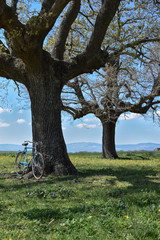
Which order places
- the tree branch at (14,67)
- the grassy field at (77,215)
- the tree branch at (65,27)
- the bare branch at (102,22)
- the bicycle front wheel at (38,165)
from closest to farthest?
the grassy field at (77,215) < the bicycle front wheel at (38,165) < the bare branch at (102,22) < the tree branch at (14,67) < the tree branch at (65,27)

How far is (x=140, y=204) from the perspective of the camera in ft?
19.2

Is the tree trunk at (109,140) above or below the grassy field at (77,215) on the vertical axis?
above

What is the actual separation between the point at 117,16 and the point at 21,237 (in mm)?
18626

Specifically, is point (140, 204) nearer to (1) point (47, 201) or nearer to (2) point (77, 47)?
(1) point (47, 201)

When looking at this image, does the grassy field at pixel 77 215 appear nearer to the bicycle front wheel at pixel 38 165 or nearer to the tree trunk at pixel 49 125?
the bicycle front wheel at pixel 38 165

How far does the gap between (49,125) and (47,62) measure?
3.13 metres

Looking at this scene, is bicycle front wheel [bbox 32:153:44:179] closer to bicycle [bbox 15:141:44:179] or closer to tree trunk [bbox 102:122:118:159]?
bicycle [bbox 15:141:44:179]

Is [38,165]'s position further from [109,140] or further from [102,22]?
[109,140]

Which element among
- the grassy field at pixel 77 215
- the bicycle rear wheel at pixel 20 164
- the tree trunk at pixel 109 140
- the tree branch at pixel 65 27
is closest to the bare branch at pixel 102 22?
the tree branch at pixel 65 27

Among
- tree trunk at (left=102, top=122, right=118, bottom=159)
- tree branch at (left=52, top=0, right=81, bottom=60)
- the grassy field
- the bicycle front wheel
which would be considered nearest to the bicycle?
the bicycle front wheel

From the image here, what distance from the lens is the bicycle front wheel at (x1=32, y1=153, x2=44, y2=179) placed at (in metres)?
10.9

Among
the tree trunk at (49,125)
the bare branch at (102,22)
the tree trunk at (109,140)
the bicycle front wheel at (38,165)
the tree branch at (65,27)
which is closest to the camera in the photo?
the bicycle front wheel at (38,165)

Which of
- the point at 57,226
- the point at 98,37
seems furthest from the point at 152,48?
the point at 57,226

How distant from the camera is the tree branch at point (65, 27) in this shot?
12.9 m
